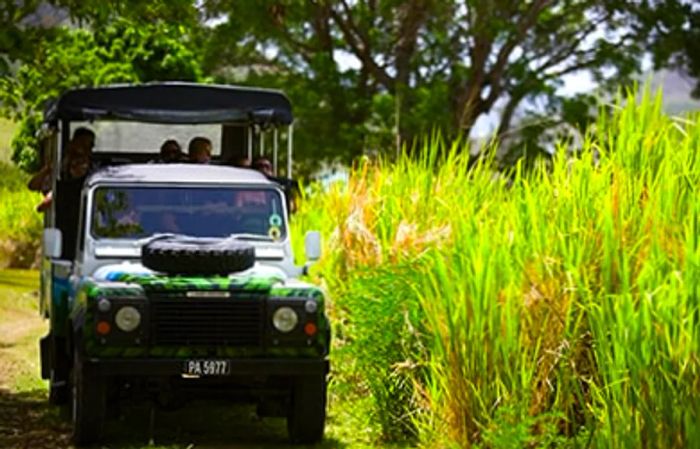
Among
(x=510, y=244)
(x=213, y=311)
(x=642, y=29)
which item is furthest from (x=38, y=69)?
(x=642, y=29)

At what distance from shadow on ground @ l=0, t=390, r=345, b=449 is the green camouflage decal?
66 centimetres

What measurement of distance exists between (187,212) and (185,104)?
2325 mm

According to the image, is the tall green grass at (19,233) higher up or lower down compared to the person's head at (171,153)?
lower down

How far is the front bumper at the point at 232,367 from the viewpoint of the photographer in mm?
9867

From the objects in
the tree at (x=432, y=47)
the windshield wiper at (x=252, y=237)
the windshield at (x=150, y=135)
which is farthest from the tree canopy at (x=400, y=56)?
the windshield wiper at (x=252, y=237)

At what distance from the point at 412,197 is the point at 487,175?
0.82 metres

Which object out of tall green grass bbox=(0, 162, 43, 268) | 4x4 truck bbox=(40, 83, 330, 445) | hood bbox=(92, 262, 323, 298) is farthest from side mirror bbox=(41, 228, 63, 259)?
tall green grass bbox=(0, 162, 43, 268)

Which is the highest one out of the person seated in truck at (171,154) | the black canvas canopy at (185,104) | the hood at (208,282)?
the black canvas canopy at (185,104)

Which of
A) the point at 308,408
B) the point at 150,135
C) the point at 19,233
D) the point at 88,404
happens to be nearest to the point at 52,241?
the point at 88,404

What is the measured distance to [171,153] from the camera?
13.5 m

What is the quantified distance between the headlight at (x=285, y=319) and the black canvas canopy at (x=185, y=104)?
11.1ft

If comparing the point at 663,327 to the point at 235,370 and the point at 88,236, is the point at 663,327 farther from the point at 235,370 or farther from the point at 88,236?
the point at 88,236

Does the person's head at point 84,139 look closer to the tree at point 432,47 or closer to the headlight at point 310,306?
the headlight at point 310,306

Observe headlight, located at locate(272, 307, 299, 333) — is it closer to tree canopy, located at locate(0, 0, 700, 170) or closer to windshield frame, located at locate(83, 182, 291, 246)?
windshield frame, located at locate(83, 182, 291, 246)
